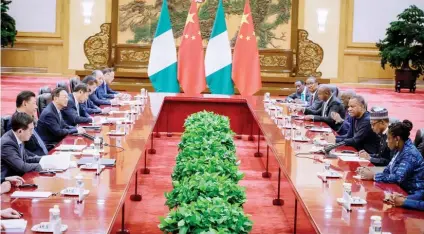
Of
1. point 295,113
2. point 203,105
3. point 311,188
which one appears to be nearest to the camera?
point 311,188

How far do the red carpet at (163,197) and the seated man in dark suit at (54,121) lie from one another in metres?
0.94

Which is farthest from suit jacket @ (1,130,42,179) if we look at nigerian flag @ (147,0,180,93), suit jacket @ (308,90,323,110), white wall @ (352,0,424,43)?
white wall @ (352,0,424,43)

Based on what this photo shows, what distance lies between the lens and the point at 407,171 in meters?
5.18

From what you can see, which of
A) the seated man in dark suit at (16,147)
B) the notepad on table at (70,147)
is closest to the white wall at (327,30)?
the notepad on table at (70,147)

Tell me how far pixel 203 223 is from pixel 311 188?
140 centimetres

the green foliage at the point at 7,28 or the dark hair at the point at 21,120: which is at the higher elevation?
the green foliage at the point at 7,28

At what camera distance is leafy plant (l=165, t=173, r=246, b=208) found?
14.4 feet

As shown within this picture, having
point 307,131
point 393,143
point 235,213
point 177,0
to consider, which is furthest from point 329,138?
point 177,0

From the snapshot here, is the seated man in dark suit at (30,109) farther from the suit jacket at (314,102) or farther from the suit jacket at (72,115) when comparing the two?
the suit jacket at (314,102)

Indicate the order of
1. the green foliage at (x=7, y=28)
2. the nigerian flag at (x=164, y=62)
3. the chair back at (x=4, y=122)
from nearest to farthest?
the chair back at (x=4, y=122)
the nigerian flag at (x=164, y=62)
the green foliage at (x=7, y=28)

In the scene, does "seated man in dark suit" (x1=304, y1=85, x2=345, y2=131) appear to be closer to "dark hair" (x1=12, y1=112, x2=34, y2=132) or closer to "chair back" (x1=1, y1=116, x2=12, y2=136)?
"chair back" (x1=1, y1=116, x2=12, y2=136)

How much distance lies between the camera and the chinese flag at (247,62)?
519 inches

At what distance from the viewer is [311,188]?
496cm

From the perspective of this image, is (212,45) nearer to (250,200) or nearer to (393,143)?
(250,200)
